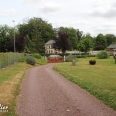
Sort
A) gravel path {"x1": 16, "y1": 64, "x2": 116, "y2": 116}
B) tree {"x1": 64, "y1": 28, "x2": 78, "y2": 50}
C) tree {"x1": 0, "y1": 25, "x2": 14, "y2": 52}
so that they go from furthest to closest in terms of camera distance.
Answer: tree {"x1": 64, "y1": 28, "x2": 78, "y2": 50}
tree {"x1": 0, "y1": 25, "x2": 14, "y2": 52}
gravel path {"x1": 16, "y1": 64, "x2": 116, "y2": 116}

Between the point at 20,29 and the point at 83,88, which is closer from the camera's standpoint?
the point at 83,88

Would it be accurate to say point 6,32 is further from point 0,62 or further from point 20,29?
point 0,62

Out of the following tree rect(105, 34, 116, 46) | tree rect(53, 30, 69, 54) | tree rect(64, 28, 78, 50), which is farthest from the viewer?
tree rect(105, 34, 116, 46)

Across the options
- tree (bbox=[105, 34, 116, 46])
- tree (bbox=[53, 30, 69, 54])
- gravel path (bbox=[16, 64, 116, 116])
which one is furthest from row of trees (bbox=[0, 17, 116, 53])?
gravel path (bbox=[16, 64, 116, 116])

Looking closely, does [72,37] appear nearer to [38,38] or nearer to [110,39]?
[38,38]

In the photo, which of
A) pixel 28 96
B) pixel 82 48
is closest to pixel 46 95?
pixel 28 96

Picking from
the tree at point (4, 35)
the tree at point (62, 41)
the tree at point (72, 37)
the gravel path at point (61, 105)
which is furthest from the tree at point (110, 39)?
the gravel path at point (61, 105)

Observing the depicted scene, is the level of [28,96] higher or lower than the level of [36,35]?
lower

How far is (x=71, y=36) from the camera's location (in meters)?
97.6

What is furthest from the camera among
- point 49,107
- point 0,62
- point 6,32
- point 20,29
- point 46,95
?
point 20,29

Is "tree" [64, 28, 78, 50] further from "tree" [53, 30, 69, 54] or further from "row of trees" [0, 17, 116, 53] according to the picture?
"tree" [53, 30, 69, 54]

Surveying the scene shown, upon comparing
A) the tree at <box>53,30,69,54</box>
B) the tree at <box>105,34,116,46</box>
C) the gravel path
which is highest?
the tree at <box>105,34,116,46</box>

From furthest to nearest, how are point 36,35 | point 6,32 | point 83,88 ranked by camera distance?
point 6,32 → point 36,35 → point 83,88

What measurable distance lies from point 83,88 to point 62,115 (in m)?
5.31
